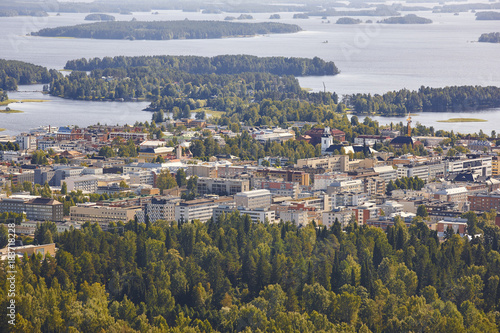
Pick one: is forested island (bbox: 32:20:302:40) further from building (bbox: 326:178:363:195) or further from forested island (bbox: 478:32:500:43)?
building (bbox: 326:178:363:195)

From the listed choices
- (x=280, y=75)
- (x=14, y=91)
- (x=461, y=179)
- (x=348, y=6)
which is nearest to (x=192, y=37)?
(x=348, y=6)

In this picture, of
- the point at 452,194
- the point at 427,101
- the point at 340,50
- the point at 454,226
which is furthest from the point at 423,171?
the point at 340,50

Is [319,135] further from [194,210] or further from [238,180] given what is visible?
[194,210]

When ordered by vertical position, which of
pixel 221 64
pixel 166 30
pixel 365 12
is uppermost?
pixel 365 12

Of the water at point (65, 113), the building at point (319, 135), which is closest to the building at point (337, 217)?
the building at point (319, 135)

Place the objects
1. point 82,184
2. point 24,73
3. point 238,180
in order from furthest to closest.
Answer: point 24,73 < point 82,184 < point 238,180

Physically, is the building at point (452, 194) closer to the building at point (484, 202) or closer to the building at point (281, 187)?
the building at point (484, 202)
